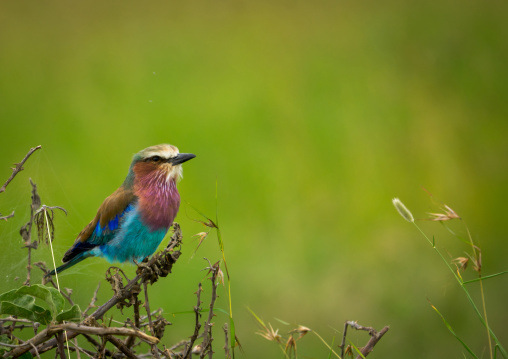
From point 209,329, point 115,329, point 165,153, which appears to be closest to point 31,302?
point 115,329

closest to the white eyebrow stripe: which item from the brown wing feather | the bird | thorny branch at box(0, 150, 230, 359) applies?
the bird

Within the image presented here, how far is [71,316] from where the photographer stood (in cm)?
138

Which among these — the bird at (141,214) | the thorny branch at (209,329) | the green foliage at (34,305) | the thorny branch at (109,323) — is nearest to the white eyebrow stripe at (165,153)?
the bird at (141,214)

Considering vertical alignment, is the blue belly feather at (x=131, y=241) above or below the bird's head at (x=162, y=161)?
below

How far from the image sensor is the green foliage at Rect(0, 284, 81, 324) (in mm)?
1381

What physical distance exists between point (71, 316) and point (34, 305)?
0.08 m

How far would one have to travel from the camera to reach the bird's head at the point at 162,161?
87.0 inches

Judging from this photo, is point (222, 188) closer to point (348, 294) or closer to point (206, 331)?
point (348, 294)

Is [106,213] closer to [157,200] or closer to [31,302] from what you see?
[157,200]

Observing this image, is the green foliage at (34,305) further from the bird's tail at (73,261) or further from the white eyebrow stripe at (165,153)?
the white eyebrow stripe at (165,153)

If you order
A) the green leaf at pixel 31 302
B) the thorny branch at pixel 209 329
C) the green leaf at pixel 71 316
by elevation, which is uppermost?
the green leaf at pixel 31 302

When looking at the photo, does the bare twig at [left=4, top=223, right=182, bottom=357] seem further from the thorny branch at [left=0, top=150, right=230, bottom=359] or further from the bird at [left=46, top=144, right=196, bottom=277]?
the bird at [left=46, top=144, right=196, bottom=277]

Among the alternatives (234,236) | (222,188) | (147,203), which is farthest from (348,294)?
(147,203)

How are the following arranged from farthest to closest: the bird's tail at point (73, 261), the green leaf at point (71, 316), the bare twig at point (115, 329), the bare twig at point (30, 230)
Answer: the bird's tail at point (73, 261) → the bare twig at point (30, 230) → the green leaf at point (71, 316) → the bare twig at point (115, 329)
